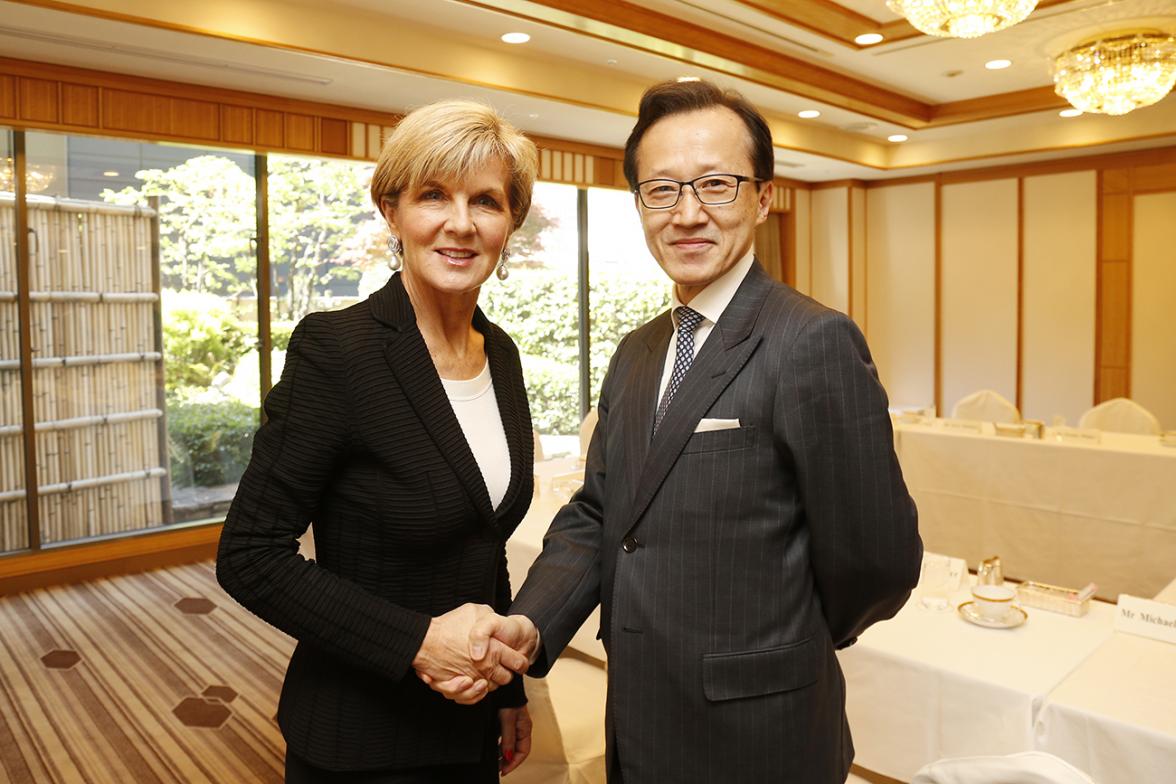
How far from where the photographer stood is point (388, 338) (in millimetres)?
1317

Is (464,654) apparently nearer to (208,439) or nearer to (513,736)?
(513,736)

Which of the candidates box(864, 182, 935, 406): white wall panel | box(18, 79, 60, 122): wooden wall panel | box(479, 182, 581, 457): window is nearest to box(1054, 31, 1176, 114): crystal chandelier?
box(479, 182, 581, 457): window

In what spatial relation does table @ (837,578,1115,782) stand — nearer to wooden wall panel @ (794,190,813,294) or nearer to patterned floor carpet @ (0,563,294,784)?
patterned floor carpet @ (0,563,294,784)

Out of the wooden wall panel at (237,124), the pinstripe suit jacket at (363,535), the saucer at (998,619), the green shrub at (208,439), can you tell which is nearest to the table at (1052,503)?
the saucer at (998,619)

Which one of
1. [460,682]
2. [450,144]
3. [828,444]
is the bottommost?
[460,682]

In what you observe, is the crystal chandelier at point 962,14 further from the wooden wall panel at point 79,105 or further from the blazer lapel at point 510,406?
the wooden wall panel at point 79,105

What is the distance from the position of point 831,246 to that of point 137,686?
8.15 metres

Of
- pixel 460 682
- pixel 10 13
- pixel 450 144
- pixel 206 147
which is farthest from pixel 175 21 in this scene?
pixel 460 682

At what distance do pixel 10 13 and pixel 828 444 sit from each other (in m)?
4.32

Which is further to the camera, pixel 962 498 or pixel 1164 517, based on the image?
pixel 962 498

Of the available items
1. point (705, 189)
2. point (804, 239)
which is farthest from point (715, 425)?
point (804, 239)

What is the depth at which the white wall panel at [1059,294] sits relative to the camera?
816cm

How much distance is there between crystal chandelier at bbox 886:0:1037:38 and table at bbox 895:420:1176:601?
7.05ft

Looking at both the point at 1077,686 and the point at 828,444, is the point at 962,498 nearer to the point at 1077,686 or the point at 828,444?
the point at 1077,686
